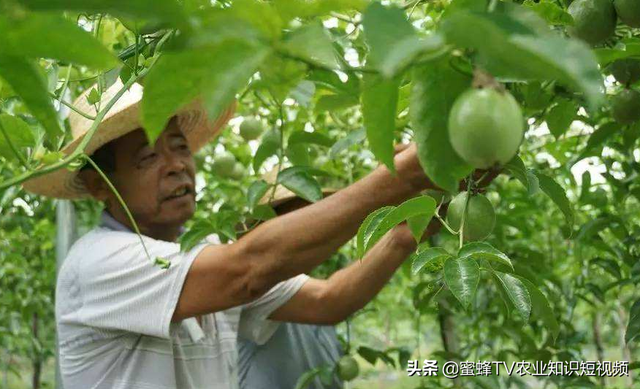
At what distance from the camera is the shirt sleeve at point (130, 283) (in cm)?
171

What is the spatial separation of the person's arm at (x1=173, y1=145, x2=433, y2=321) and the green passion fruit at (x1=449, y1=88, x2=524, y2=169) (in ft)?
2.66

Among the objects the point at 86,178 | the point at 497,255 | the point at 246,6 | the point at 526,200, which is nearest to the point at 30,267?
the point at 86,178

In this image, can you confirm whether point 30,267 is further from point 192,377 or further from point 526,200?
point 526,200

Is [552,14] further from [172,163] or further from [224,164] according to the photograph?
[224,164]

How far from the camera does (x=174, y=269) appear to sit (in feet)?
5.60

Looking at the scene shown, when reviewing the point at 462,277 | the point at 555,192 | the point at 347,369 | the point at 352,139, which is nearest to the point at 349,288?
the point at 347,369

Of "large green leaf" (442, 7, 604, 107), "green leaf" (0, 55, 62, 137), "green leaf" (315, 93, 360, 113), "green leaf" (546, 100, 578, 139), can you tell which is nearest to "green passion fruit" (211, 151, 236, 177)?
"green leaf" (315, 93, 360, 113)

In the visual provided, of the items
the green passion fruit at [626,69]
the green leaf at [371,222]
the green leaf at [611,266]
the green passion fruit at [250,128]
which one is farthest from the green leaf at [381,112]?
the green passion fruit at [250,128]

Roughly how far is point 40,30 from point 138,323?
4.19ft

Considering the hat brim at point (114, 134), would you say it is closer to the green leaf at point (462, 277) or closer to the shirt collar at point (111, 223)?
the shirt collar at point (111, 223)

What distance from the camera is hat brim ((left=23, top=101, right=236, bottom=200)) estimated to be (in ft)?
5.98

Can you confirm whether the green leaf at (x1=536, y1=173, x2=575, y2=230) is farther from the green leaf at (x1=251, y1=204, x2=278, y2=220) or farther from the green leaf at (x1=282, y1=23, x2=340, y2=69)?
the green leaf at (x1=251, y1=204, x2=278, y2=220)

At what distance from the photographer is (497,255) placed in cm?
89

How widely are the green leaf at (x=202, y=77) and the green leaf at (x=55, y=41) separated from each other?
36 millimetres
